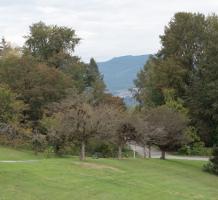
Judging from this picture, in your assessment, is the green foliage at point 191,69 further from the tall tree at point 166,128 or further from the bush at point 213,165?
the bush at point 213,165

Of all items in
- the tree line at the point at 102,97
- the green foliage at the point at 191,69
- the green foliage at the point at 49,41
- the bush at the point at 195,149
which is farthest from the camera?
the green foliage at the point at 49,41

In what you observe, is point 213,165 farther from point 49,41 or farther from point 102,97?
point 49,41

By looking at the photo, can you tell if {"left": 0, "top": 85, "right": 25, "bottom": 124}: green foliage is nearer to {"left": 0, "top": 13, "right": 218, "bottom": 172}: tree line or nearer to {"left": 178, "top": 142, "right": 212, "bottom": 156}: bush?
{"left": 0, "top": 13, "right": 218, "bottom": 172}: tree line

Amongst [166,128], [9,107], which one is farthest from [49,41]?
[166,128]

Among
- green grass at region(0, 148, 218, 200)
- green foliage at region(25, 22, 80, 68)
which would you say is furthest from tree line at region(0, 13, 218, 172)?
green grass at region(0, 148, 218, 200)

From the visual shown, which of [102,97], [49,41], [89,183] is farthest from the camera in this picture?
[49,41]

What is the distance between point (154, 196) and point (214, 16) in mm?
54009

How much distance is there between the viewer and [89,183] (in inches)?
1037

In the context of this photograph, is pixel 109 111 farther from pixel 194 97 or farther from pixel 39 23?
pixel 39 23

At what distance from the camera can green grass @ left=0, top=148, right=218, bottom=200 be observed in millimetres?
22663

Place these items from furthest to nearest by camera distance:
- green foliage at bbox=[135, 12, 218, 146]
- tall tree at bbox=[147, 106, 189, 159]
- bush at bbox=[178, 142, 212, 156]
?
green foliage at bbox=[135, 12, 218, 146] < bush at bbox=[178, 142, 212, 156] < tall tree at bbox=[147, 106, 189, 159]

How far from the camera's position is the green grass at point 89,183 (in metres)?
22.7

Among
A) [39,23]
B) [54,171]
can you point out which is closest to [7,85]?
[39,23]

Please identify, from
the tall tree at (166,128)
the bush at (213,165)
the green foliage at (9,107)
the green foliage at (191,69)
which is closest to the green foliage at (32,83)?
the green foliage at (9,107)
